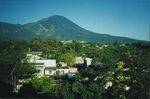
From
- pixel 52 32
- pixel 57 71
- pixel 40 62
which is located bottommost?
pixel 57 71

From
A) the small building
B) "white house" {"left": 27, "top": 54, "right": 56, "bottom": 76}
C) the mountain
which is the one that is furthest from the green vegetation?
the mountain

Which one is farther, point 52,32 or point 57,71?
point 52,32

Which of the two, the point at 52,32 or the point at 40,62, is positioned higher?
the point at 52,32

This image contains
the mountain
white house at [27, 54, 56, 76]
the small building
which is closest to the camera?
white house at [27, 54, 56, 76]

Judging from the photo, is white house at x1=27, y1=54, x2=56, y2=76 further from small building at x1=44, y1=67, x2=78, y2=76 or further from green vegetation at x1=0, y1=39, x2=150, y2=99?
green vegetation at x1=0, y1=39, x2=150, y2=99

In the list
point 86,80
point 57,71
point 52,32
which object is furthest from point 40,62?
point 52,32

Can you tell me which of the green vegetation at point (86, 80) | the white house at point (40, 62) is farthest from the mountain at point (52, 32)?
the green vegetation at point (86, 80)

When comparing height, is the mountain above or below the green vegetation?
above

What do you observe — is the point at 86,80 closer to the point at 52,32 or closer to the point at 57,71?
the point at 57,71

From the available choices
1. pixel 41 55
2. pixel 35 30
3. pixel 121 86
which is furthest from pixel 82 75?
pixel 35 30

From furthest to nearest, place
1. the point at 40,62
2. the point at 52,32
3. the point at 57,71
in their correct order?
the point at 52,32, the point at 40,62, the point at 57,71
